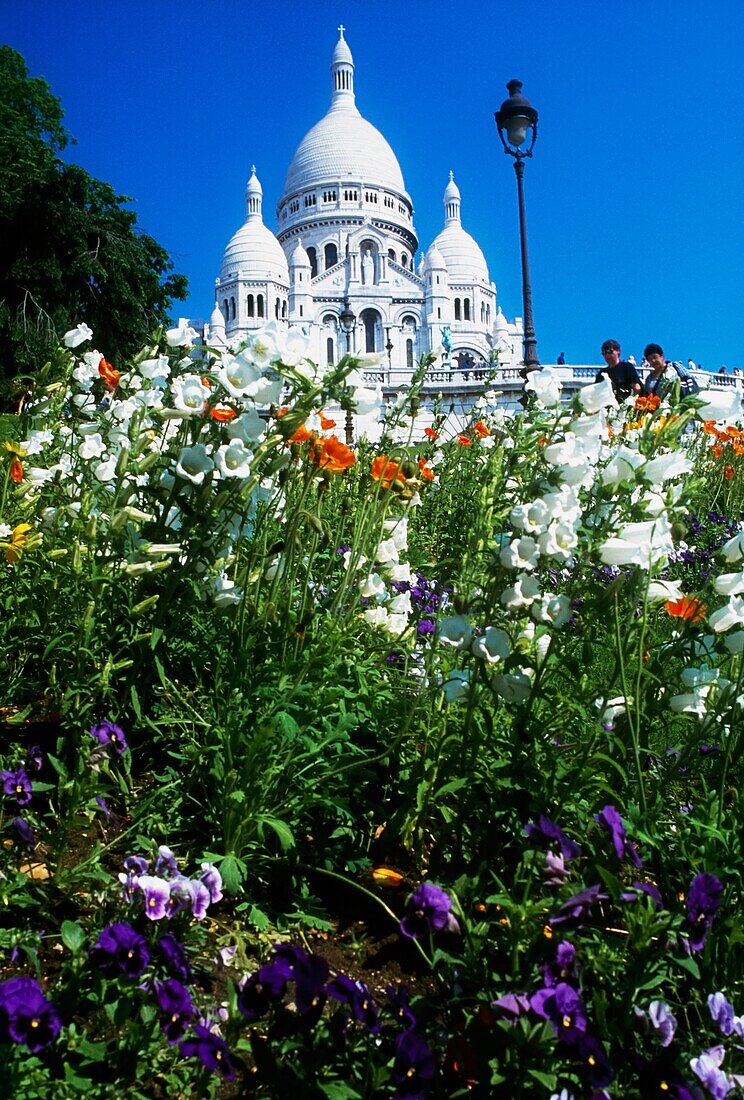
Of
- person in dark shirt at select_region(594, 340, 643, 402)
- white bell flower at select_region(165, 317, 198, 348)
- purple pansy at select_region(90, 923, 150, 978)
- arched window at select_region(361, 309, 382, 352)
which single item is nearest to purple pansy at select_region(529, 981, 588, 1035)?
purple pansy at select_region(90, 923, 150, 978)

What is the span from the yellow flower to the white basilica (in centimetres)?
6279

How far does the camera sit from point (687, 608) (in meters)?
1.80

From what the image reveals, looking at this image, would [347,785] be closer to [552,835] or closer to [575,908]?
[552,835]

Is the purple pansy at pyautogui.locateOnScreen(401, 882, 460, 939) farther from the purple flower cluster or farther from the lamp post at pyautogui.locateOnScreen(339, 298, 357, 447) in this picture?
the lamp post at pyautogui.locateOnScreen(339, 298, 357, 447)

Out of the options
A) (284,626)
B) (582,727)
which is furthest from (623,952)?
(284,626)

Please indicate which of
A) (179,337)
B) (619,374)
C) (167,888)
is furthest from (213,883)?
(619,374)

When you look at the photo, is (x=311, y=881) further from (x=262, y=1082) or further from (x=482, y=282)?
(x=482, y=282)

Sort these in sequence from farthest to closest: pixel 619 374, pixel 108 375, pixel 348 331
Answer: pixel 348 331, pixel 619 374, pixel 108 375

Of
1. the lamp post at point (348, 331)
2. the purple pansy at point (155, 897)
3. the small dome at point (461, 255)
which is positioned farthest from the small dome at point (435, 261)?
the purple pansy at point (155, 897)

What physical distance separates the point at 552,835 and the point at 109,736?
0.96 m

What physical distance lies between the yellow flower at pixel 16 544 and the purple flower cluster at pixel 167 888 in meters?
0.85

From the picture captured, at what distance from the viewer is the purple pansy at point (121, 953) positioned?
1.33 m

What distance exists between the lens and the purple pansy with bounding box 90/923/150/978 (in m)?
1.33

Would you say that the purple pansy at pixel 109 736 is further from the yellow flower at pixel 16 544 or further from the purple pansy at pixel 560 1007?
the purple pansy at pixel 560 1007
